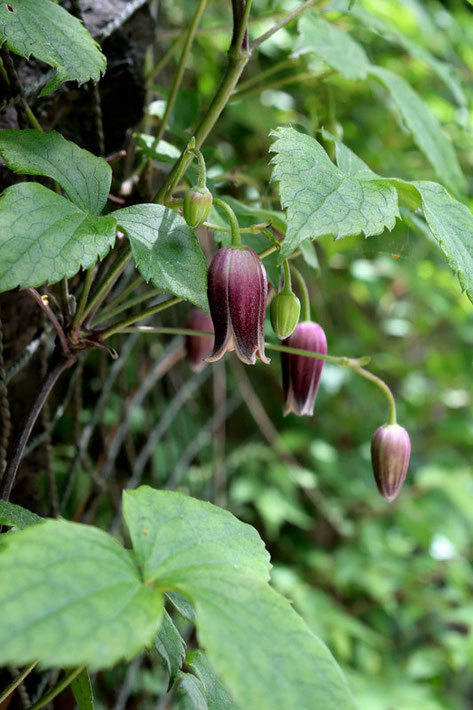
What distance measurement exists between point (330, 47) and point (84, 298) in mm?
516

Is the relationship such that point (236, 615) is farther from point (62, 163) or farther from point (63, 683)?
point (62, 163)

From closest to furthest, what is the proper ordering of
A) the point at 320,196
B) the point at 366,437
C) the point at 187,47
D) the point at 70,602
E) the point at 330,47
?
the point at 70,602, the point at 320,196, the point at 187,47, the point at 330,47, the point at 366,437

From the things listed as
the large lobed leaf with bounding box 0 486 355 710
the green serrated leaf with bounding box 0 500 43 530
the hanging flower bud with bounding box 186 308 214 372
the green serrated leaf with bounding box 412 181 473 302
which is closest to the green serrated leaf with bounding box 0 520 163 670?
the large lobed leaf with bounding box 0 486 355 710

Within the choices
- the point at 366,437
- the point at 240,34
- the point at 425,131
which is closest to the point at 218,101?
the point at 240,34

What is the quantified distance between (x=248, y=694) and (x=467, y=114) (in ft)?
5.64

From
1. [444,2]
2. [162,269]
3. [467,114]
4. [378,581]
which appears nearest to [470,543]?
[378,581]

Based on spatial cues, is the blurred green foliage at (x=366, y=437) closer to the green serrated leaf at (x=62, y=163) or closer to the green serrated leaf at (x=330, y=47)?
the green serrated leaf at (x=330, y=47)

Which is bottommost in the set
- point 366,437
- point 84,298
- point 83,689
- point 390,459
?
point 366,437

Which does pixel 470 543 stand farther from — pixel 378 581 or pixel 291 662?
pixel 291 662

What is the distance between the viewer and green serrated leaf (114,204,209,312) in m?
0.52

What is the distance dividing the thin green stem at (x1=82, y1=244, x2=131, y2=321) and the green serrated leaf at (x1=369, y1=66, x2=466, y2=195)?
47cm

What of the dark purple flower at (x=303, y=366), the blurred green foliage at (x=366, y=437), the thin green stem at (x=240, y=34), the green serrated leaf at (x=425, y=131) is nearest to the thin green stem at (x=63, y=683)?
the dark purple flower at (x=303, y=366)

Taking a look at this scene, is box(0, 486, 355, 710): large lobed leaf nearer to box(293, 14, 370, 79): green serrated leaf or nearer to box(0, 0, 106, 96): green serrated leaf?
box(0, 0, 106, 96): green serrated leaf

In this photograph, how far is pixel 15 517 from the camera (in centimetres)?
56
